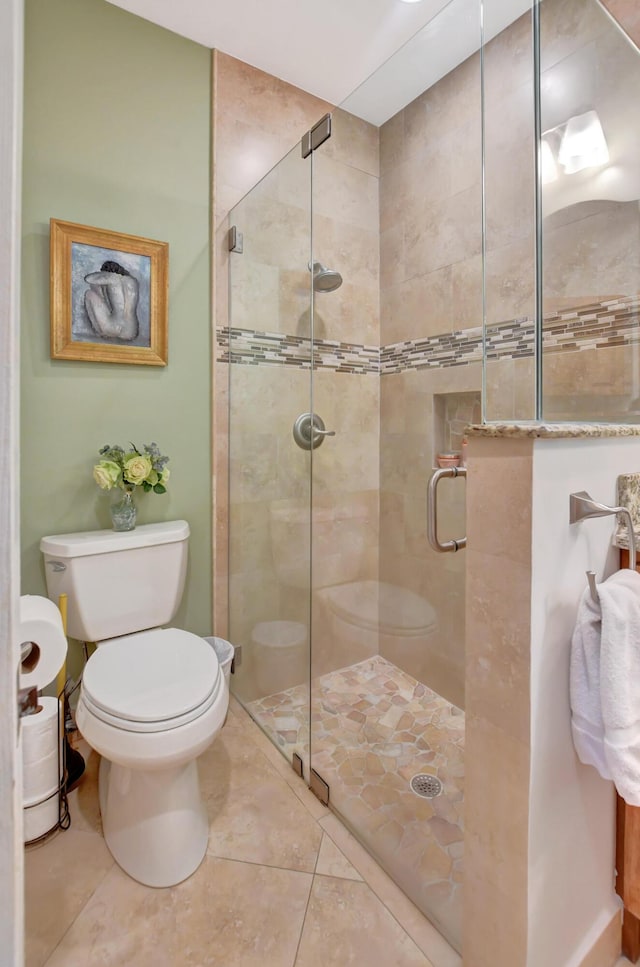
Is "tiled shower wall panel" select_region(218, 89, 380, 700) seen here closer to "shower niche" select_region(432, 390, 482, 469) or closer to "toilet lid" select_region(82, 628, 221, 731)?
"shower niche" select_region(432, 390, 482, 469)

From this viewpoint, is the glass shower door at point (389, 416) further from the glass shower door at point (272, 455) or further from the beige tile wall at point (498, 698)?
the beige tile wall at point (498, 698)

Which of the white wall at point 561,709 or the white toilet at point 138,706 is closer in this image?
the white wall at point 561,709

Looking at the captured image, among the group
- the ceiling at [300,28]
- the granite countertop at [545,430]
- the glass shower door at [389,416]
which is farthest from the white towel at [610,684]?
the ceiling at [300,28]

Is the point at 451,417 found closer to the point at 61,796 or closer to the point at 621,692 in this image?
the point at 621,692

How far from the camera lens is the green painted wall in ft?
5.31

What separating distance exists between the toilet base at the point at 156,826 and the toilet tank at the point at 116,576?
1.57ft

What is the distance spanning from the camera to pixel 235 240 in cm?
192

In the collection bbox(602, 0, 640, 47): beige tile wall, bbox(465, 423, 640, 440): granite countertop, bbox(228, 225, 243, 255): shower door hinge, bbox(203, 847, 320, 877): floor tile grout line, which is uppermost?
bbox(602, 0, 640, 47): beige tile wall

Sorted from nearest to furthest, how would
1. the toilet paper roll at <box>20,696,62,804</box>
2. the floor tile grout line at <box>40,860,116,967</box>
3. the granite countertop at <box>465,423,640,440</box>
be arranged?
the granite countertop at <box>465,423,640,440</box>
the floor tile grout line at <box>40,860,116,967</box>
the toilet paper roll at <box>20,696,62,804</box>

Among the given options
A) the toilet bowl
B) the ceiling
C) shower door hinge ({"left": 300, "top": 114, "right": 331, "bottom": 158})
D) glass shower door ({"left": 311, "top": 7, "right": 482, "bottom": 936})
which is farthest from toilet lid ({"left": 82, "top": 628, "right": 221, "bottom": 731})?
the ceiling

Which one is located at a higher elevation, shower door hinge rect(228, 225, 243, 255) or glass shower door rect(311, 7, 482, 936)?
shower door hinge rect(228, 225, 243, 255)

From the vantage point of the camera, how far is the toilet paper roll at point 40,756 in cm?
128

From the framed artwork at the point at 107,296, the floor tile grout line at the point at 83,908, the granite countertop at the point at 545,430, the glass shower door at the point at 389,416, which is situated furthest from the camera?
the framed artwork at the point at 107,296

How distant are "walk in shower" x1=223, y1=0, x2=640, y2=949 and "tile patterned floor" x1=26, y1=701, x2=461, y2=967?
78 mm
